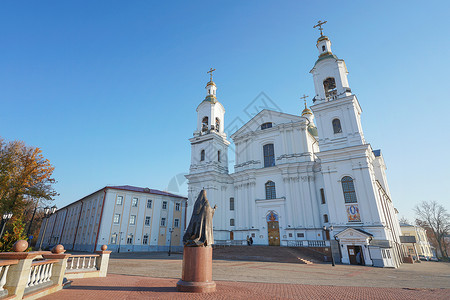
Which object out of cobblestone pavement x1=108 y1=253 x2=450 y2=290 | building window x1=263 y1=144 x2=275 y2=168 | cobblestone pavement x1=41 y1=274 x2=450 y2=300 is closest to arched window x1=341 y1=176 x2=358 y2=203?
cobblestone pavement x1=108 y1=253 x2=450 y2=290

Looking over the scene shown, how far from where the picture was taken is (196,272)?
7.30 m

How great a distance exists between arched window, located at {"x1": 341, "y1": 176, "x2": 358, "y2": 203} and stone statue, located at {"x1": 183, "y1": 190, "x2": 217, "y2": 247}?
774 inches

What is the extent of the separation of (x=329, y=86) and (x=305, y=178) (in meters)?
11.5

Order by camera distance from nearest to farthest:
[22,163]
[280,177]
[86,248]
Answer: [22,163], [280,177], [86,248]

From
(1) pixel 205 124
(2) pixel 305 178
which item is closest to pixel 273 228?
(2) pixel 305 178

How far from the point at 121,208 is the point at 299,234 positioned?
23881 mm

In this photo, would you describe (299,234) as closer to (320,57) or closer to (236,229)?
(236,229)

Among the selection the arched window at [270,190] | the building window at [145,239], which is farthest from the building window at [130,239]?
the arched window at [270,190]

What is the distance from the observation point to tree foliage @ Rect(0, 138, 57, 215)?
23219 mm

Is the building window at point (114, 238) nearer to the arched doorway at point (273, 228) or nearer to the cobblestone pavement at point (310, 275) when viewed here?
the cobblestone pavement at point (310, 275)

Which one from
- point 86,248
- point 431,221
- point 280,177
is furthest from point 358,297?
point 431,221

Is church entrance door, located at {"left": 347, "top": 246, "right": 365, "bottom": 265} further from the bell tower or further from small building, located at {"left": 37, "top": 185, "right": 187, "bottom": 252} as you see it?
small building, located at {"left": 37, "top": 185, "right": 187, "bottom": 252}

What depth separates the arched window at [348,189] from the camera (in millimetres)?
23406

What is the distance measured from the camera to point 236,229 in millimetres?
30453
